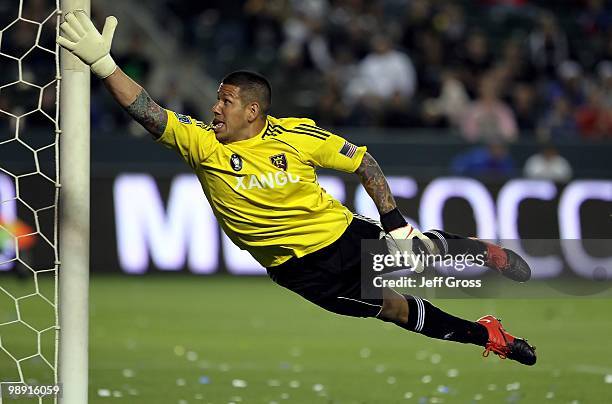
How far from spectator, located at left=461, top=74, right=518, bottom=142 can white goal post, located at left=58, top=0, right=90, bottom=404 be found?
13095 millimetres

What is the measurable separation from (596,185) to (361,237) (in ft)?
33.5

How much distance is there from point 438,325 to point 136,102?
7.92ft

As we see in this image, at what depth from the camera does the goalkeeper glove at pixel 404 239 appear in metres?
7.46

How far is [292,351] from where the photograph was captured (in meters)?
11.5

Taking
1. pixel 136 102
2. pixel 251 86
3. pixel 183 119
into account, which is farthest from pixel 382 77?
pixel 136 102

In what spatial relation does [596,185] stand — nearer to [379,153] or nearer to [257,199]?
[379,153]

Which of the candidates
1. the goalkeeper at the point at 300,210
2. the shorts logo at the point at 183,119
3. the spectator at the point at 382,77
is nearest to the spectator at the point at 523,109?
the spectator at the point at 382,77

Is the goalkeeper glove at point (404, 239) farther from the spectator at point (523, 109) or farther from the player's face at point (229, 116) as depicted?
the spectator at point (523, 109)

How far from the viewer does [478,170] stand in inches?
710

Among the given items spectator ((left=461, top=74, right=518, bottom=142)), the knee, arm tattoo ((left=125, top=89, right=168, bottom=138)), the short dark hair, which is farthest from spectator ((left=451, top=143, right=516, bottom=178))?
arm tattoo ((left=125, top=89, right=168, bottom=138))

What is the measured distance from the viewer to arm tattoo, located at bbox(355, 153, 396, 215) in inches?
297

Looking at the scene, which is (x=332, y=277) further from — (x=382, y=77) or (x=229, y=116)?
(x=382, y=77)

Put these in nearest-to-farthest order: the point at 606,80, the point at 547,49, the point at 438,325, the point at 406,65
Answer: the point at 438,325 → the point at 406,65 → the point at 606,80 → the point at 547,49

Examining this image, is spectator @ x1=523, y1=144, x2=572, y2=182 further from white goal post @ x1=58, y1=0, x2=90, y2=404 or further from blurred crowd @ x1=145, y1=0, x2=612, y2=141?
white goal post @ x1=58, y1=0, x2=90, y2=404
